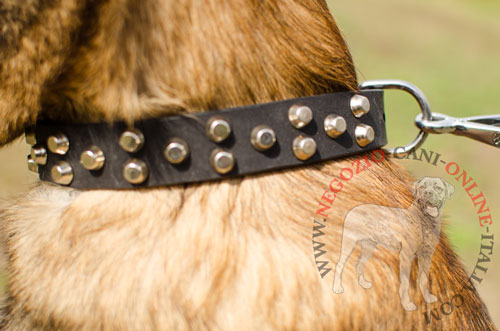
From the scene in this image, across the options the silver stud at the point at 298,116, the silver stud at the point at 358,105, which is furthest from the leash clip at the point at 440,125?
the silver stud at the point at 298,116

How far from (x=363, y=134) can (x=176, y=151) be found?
1.13ft

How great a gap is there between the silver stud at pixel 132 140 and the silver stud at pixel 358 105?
0.38 metres

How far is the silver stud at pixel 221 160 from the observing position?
0.88m

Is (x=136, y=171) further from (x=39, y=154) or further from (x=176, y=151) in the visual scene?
(x=39, y=154)

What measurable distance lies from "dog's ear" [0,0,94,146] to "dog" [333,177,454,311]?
539 mm

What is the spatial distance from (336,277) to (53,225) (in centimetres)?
49

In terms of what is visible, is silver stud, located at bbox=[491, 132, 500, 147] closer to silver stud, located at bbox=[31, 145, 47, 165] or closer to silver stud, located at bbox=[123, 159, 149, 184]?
silver stud, located at bbox=[123, 159, 149, 184]

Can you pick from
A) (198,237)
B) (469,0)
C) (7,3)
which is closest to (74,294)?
(198,237)

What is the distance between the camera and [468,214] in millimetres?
4078

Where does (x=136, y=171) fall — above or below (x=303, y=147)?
below

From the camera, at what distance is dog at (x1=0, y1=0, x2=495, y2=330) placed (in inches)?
33.0

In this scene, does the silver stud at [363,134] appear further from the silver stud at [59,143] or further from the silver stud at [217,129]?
the silver stud at [59,143]

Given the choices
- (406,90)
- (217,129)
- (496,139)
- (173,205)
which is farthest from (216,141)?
(496,139)

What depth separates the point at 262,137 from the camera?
0.89m
